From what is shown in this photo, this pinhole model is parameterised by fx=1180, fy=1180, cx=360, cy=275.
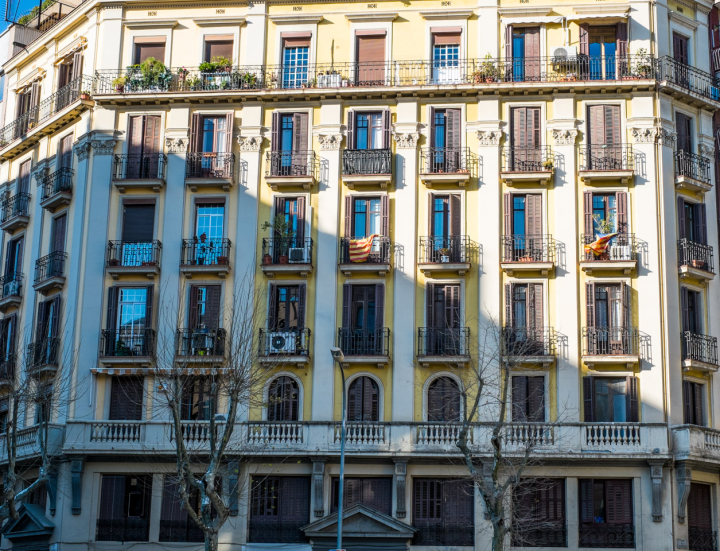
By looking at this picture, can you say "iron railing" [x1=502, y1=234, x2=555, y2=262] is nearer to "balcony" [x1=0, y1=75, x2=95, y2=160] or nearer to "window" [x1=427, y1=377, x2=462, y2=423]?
"window" [x1=427, y1=377, x2=462, y2=423]

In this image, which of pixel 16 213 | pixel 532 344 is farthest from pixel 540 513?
pixel 16 213

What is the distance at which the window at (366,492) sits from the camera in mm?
44469

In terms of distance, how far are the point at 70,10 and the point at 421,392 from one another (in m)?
26.5

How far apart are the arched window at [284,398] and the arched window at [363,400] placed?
217cm

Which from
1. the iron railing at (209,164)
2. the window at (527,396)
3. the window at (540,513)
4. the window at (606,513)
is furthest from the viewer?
the iron railing at (209,164)

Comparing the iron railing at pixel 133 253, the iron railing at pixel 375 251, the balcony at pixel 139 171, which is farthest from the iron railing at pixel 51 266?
the iron railing at pixel 375 251

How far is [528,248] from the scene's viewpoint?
46469 mm

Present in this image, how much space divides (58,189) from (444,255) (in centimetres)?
1713

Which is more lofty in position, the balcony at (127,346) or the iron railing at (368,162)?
the iron railing at (368,162)

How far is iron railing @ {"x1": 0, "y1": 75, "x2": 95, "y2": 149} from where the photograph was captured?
170 ft

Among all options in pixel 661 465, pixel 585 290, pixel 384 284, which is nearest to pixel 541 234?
pixel 585 290

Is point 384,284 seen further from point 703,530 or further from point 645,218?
point 703,530

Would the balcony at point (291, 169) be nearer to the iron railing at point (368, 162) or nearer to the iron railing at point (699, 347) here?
the iron railing at point (368, 162)

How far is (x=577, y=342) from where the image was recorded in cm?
4525
